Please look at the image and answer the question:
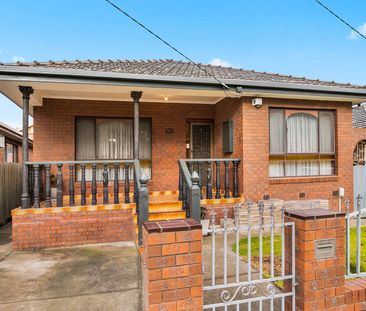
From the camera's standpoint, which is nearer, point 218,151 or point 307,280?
point 307,280

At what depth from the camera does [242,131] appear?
22.1ft

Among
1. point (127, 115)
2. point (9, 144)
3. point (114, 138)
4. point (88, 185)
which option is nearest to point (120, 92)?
point (127, 115)

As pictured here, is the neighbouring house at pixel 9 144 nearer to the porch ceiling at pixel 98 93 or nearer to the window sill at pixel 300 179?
the porch ceiling at pixel 98 93

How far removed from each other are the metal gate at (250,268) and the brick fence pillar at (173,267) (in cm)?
17

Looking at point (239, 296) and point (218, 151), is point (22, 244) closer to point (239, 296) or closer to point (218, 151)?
point (239, 296)

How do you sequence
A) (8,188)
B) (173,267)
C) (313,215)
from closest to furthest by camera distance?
(173,267)
(313,215)
(8,188)

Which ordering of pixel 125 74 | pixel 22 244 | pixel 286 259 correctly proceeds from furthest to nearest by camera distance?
pixel 125 74, pixel 22 244, pixel 286 259

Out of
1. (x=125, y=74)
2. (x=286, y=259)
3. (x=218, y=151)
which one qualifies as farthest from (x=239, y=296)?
(x=218, y=151)

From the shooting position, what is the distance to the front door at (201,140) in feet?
27.4

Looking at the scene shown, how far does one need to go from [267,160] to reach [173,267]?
17.4 ft

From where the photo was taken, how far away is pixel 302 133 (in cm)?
743

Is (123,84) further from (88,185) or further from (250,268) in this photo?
(250,268)

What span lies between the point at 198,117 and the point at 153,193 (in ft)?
8.89

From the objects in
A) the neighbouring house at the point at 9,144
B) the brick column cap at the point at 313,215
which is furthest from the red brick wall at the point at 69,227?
the neighbouring house at the point at 9,144
